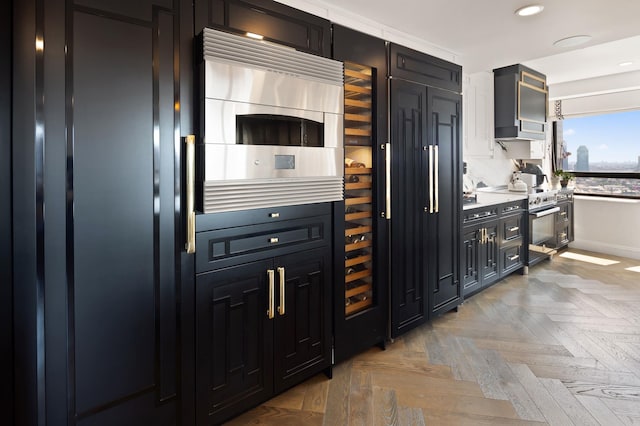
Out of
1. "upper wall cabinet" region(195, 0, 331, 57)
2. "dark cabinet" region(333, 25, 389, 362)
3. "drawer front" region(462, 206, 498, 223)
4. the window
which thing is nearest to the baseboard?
the window

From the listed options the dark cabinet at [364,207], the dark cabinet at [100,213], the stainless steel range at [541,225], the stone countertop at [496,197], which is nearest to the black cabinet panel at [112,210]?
the dark cabinet at [100,213]

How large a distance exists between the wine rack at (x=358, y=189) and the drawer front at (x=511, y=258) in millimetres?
2230

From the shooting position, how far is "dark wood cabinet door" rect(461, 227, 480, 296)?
11.6ft

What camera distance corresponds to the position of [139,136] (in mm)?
1552

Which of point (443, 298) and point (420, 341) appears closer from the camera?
point (420, 341)

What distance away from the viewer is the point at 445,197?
10.2ft

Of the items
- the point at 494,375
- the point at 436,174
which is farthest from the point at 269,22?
the point at 494,375

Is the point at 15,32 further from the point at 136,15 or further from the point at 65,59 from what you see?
the point at 136,15

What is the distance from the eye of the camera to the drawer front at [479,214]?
354 centimetres

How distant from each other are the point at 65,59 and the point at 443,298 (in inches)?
115

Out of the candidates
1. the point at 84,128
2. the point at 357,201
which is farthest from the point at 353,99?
the point at 84,128

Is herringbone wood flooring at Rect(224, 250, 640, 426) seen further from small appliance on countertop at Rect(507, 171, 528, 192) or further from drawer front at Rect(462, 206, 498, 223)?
small appliance on countertop at Rect(507, 171, 528, 192)

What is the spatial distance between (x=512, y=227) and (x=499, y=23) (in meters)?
2.26

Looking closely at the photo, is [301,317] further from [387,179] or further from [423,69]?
[423,69]
